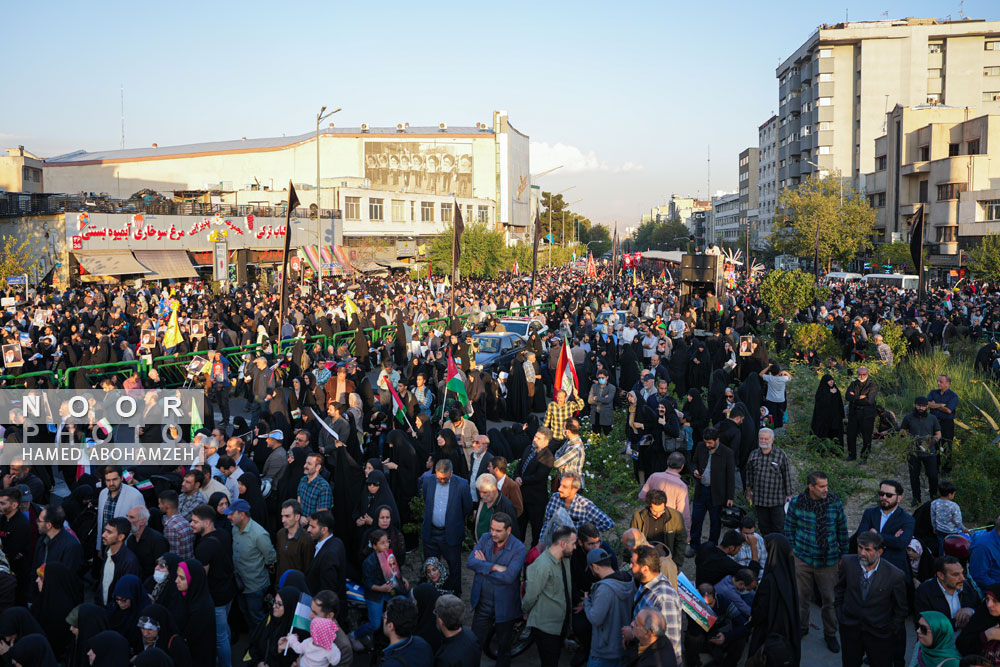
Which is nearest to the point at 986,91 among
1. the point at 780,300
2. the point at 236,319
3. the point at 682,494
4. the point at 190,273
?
the point at 780,300

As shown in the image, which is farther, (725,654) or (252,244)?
(252,244)

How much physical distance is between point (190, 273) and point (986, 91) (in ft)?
226

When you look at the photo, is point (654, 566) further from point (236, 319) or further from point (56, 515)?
point (236, 319)

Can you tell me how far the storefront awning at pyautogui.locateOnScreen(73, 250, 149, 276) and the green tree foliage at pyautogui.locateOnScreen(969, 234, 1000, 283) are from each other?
35883mm

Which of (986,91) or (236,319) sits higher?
(986,91)

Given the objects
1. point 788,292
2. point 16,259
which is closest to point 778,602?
point 788,292

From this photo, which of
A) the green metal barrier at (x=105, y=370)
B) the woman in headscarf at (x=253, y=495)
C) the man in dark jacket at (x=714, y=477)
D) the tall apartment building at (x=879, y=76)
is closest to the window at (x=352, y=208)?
the tall apartment building at (x=879, y=76)

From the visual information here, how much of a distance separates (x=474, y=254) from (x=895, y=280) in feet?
81.8

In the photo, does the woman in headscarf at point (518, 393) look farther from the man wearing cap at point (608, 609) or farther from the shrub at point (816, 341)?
the man wearing cap at point (608, 609)

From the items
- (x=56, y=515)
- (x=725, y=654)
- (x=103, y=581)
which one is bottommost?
(x=725, y=654)

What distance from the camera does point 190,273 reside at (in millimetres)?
39656

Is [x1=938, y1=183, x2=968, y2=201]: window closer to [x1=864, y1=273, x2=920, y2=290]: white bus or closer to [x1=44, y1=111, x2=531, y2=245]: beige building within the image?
[x1=864, y1=273, x2=920, y2=290]: white bus

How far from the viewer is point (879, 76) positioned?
2891 inches

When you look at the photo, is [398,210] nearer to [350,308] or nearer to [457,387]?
[350,308]
